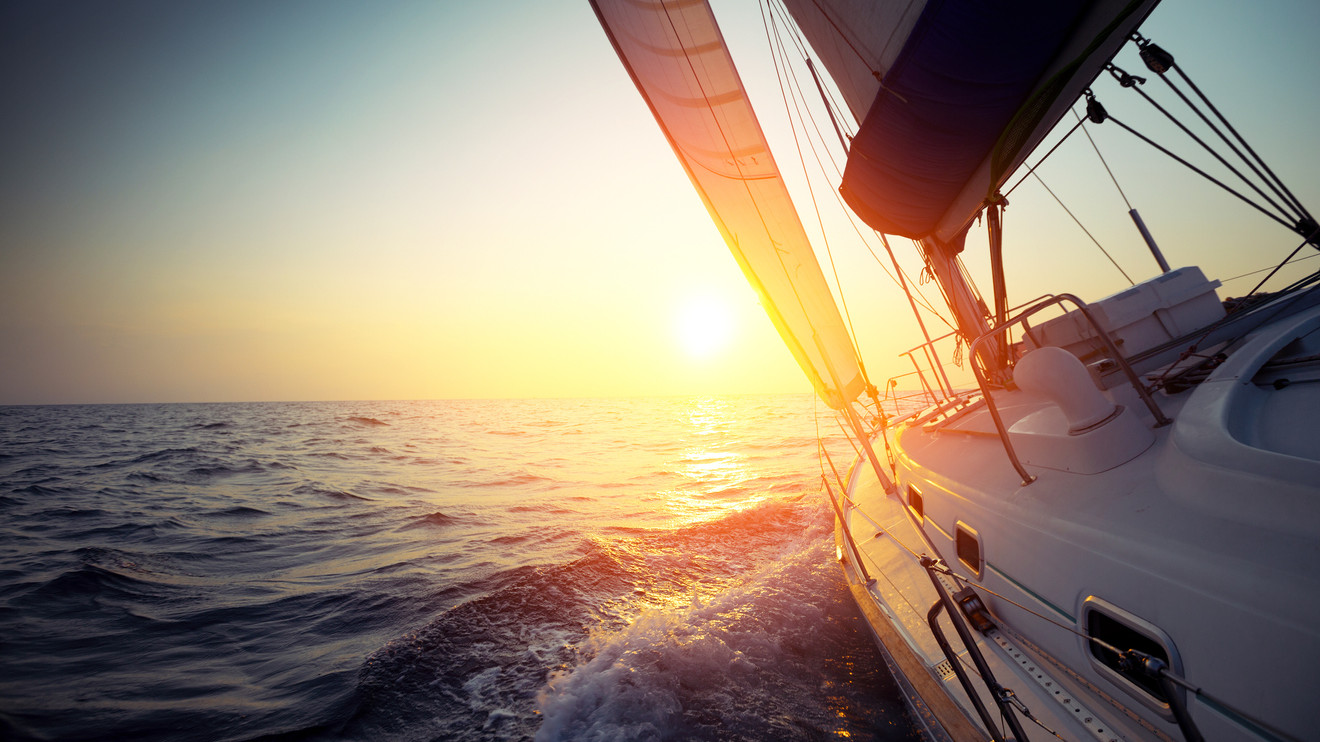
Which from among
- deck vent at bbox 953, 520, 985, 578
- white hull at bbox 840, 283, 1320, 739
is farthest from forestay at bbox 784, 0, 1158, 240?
deck vent at bbox 953, 520, 985, 578

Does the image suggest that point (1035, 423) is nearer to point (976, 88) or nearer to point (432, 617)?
point (976, 88)

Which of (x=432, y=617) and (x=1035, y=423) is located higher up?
(x=1035, y=423)

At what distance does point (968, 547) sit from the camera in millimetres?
2998

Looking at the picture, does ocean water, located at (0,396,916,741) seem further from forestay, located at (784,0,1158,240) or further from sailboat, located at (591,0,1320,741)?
forestay, located at (784,0,1158,240)

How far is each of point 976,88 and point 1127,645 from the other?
12.8ft

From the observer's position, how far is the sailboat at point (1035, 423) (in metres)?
1.48

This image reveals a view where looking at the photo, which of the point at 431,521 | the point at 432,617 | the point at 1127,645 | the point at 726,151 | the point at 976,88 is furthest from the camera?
the point at 431,521

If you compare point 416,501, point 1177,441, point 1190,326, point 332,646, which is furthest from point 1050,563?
point 416,501

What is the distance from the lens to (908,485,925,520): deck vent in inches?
153

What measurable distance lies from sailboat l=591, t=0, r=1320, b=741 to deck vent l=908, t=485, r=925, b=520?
0.14ft

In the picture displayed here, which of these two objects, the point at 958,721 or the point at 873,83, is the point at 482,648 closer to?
the point at 958,721

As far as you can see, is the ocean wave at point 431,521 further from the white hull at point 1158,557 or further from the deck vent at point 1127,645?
the deck vent at point 1127,645

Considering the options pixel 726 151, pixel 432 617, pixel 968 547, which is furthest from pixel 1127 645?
pixel 432 617

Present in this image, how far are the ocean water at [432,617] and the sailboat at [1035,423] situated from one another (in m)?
1.36
